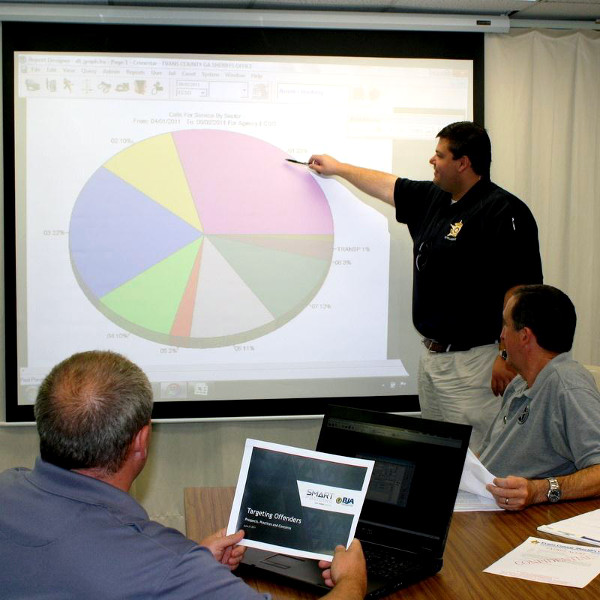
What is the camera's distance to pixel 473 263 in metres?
3.35

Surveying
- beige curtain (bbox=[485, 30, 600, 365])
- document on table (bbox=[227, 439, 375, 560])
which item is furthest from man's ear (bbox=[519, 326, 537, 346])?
beige curtain (bbox=[485, 30, 600, 365])

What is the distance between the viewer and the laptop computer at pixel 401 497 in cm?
180

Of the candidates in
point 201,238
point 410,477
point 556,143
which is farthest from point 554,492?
point 556,143

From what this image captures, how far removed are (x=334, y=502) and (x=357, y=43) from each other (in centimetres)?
265

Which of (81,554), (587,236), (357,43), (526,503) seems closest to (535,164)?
(587,236)

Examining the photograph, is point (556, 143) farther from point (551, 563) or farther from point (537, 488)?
point (551, 563)

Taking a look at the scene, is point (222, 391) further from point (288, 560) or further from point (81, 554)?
point (81, 554)

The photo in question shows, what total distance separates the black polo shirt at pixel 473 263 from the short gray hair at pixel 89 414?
211cm

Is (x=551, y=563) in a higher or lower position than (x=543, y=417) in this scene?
lower

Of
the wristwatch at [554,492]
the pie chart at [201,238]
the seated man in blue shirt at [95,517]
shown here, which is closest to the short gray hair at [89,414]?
the seated man in blue shirt at [95,517]

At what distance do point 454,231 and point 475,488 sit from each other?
143cm

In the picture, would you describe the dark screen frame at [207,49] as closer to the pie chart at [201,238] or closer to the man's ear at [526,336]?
the pie chart at [201,238]

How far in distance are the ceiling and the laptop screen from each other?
2.34m

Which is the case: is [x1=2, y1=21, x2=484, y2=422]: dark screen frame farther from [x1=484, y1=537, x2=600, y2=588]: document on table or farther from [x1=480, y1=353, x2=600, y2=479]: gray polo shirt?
[x1=484, y1=537, x2=600, y2=588]: document on table
